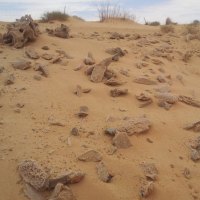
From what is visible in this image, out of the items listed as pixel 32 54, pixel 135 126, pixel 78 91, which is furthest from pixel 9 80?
pixel 135 126

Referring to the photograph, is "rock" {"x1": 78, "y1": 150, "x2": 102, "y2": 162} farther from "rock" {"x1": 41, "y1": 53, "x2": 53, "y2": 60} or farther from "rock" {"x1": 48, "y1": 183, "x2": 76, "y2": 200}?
"rock" {"x1": 41, "y1": 53, "x2": 53, "y2": 60}

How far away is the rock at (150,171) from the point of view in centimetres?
390

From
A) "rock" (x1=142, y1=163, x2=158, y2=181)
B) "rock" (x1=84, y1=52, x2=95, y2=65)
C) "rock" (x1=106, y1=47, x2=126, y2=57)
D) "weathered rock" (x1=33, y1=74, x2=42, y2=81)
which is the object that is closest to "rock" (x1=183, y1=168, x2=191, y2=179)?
"rock" (x1=142, y1=163, x2=158, y2=181)

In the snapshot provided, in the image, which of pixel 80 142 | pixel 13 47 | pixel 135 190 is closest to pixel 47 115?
pixel 80 142

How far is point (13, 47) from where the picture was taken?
22.5ft

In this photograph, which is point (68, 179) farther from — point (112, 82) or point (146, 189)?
point (112, 82)

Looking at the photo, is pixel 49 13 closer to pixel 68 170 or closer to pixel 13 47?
pixel 13 47

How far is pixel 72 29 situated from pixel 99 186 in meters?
6.58

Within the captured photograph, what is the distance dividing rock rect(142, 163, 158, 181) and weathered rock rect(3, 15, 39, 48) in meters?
3.72

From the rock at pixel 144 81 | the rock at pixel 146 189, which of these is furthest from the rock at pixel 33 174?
the rock at pixel 144 81

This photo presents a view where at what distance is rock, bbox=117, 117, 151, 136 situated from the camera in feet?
14.8

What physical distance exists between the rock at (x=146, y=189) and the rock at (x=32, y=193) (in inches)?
34.7

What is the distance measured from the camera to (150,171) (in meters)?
3.98

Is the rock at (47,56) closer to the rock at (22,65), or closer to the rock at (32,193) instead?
the rock at (22,65)
